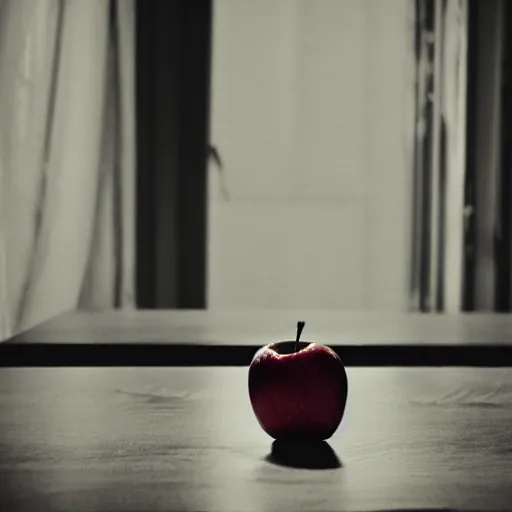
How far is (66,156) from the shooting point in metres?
3.40

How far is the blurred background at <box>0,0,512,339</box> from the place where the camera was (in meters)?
3.34

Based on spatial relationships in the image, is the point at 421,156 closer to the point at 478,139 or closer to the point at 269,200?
the point at 478,139

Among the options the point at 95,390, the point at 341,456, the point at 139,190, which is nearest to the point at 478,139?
the point at 139,190

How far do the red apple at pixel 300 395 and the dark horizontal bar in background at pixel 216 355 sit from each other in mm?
567

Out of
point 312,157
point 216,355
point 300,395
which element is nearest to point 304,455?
point 300,395

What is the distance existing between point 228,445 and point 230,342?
648 millimetres

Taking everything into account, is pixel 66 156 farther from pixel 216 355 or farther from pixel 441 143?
pixel 216 355

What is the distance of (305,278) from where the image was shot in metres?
3.63

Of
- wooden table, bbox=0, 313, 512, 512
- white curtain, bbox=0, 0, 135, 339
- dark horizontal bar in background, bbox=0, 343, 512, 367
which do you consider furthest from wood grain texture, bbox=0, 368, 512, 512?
white curtain, bbox=0, 0, 135, 339

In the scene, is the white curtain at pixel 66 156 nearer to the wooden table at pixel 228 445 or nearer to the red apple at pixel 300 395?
the wooden table at pixel 228 445

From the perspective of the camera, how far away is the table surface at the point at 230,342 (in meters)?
1.43

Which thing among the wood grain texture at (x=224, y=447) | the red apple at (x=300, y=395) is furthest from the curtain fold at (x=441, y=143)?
the red apple at (x=300, y=395)

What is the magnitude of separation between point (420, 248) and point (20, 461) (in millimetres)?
2918

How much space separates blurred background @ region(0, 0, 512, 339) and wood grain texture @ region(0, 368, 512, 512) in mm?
2125
